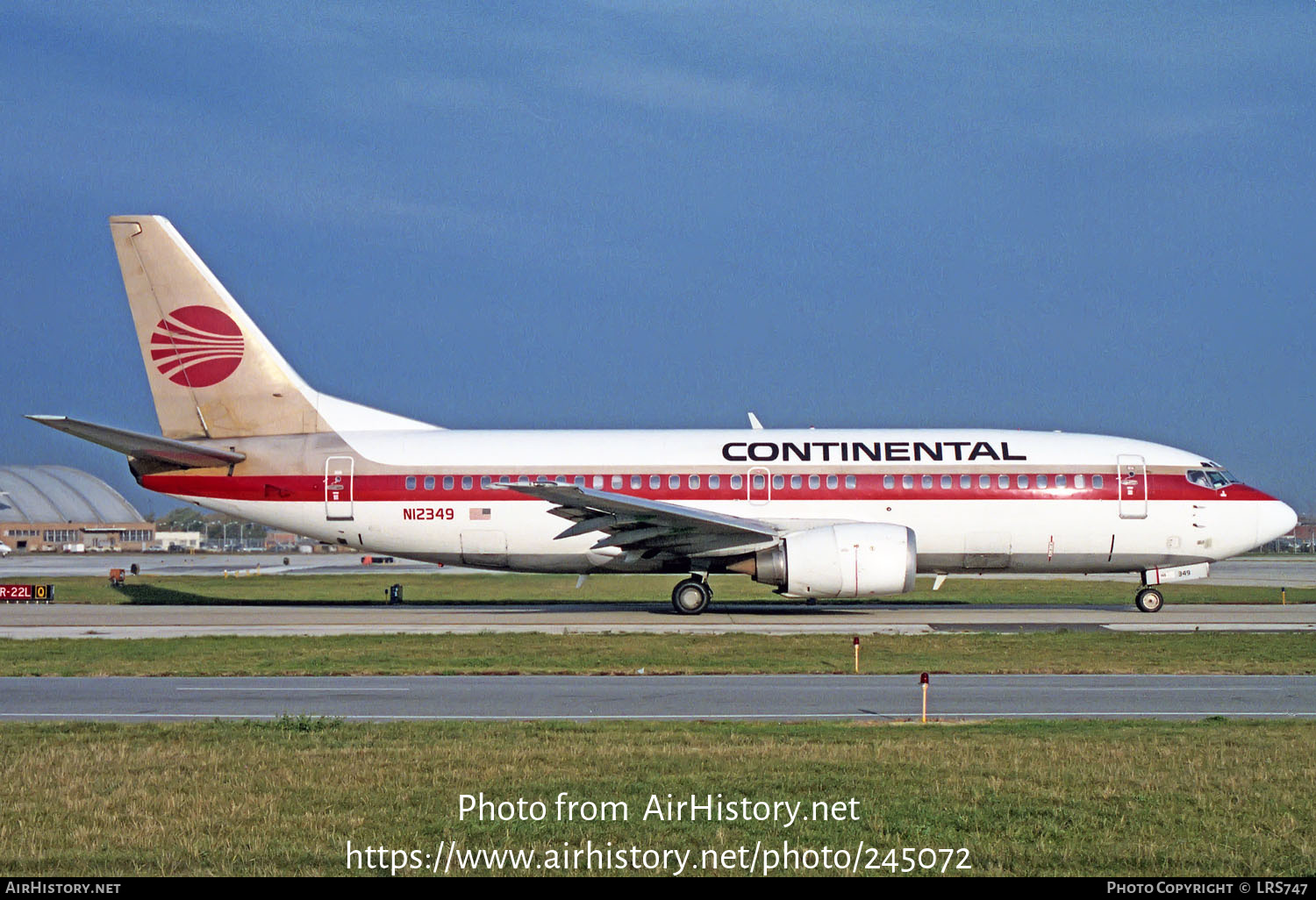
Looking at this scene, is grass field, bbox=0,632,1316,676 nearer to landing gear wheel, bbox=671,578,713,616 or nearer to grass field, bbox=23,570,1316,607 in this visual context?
landing gear wheel, bbox=671,578,713,616

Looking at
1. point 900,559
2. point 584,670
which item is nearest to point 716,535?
point 900,559

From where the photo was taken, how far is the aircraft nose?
29812 mm

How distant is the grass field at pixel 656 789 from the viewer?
24.6ft

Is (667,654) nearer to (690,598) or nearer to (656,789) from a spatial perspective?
(690,598)

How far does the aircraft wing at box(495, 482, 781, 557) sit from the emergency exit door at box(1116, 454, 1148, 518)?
27.3 feet

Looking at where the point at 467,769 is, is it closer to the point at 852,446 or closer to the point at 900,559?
the point at 900,559

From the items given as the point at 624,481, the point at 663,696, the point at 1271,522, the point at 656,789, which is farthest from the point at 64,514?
the point at 656,789

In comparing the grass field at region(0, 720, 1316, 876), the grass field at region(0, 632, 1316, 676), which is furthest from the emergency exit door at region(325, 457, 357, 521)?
the grass field at region(0, 720, 1316, 876)

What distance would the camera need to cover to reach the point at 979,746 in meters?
11.1

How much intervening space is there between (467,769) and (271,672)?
9.61m

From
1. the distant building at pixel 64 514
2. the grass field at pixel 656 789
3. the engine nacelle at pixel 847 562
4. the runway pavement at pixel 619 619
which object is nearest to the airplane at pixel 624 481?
the engine nacelle at pixel 847 562

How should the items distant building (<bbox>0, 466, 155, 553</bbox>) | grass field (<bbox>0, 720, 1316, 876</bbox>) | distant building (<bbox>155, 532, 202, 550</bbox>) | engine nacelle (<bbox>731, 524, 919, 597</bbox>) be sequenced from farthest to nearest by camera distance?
distant building (<bbox>155, 532, 202, 550</bbox>) < distant building (<bbox>0, 466, 155, 553</bbox>) < engine nacelle (<bbox>731, 524, 919, 597</bbox>) < grass field (<bbox>0, 720, 1316, 876</bbox>)

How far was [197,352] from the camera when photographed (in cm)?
3105

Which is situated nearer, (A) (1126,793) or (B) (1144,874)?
(B) (1144,874)
